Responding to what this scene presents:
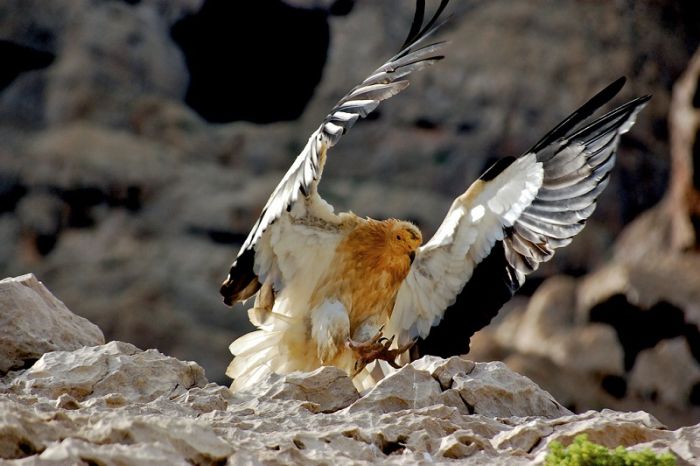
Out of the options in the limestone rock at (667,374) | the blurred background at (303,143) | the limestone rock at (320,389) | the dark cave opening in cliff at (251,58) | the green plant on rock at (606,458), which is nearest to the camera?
the green plant on rock at (606,458)

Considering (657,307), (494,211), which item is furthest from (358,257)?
(657,307)

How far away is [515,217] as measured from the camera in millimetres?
5191

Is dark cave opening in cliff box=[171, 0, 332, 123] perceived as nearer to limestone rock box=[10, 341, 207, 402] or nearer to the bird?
the bird

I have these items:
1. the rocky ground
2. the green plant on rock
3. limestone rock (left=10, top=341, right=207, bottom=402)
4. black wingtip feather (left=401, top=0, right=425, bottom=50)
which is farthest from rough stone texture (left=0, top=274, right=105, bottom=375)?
the green plant on rock

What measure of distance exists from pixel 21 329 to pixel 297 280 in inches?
55.5

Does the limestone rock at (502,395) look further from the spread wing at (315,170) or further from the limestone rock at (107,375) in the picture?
the spread wing at (315,170)

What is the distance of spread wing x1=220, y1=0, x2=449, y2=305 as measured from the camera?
4809 millimetres

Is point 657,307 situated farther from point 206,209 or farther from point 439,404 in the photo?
point 439,404

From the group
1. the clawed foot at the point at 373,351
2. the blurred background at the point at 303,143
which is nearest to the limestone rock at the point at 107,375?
the clawed foot at the point at 373,351

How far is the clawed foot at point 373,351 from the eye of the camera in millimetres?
5262

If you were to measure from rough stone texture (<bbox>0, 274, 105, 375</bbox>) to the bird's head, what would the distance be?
4.94 ft

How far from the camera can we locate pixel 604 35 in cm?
1237

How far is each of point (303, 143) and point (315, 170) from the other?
7.49 metres

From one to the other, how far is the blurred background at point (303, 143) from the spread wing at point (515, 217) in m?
5.59
